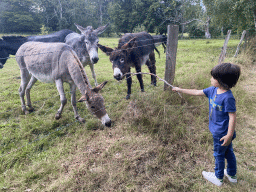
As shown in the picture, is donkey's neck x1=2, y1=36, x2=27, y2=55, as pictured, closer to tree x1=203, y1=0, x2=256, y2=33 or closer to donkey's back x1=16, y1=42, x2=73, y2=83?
donkey's back x1=16, y1=42, x2=73, y2=83

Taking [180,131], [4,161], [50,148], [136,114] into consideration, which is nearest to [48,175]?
[50,148]

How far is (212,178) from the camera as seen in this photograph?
6.74ft

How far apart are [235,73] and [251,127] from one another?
2538mm

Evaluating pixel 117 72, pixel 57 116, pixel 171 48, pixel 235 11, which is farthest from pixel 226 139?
pixel 235 11

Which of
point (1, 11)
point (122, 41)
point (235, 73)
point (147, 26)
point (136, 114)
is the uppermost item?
point (1, 11)

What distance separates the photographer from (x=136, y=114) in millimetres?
3275

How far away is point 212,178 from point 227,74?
1.53 m

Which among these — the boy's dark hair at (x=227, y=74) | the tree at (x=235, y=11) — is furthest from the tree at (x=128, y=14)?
the boy's dark hair at (x=227, y=74)

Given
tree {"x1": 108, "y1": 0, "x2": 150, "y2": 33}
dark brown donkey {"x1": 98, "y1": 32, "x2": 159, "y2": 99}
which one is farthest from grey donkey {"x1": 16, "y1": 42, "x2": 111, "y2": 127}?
tree {"x1": 108, "y1": 0, "x2": 150, "y2": 33}

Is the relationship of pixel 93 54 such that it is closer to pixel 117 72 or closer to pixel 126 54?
pixel 126 54

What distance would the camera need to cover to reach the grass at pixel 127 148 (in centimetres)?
211

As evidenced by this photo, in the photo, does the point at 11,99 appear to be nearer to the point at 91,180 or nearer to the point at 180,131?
the point at 91,180

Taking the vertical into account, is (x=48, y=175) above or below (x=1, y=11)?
below

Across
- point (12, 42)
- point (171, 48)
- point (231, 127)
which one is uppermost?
point (12, 42)
